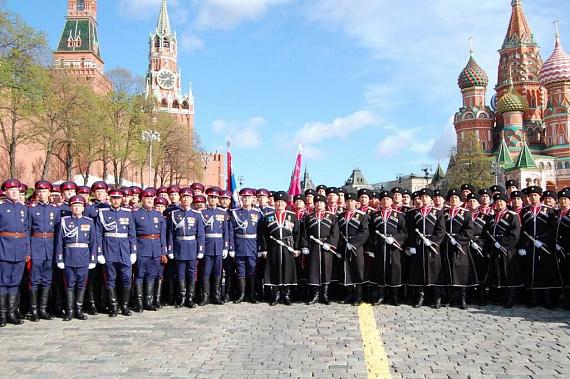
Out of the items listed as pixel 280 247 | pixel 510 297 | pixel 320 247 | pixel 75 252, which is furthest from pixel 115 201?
pixel 510 297

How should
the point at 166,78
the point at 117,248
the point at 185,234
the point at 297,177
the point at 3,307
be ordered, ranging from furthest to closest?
the point at 166,78, the point at 297,177, the point at 185,234, the point at 117,248, the point at 3,307

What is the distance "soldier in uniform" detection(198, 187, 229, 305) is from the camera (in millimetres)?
9250

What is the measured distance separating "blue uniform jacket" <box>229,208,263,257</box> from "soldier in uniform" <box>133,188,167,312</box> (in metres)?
1.32

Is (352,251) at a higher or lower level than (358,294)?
higher

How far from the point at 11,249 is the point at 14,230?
0.95ft

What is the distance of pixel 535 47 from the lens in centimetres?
7238

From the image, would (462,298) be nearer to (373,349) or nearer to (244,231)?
(373,349)

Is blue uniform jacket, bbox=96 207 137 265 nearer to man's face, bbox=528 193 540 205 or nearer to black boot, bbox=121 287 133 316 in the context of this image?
black boot, bbox=121 287 133 316

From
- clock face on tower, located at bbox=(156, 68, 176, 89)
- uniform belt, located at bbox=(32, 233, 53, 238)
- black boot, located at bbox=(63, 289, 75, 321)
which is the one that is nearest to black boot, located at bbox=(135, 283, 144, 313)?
black boot, located at bbox=(63, 289, 75, 321)

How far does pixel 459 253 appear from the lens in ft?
29.8

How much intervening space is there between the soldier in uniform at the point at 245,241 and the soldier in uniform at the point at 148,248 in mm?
1332

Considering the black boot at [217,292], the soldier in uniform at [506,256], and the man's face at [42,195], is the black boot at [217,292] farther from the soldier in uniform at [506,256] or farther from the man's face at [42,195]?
the soldier in uniform at [506,256]

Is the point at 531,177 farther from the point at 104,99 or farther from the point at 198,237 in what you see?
the point at 198,237

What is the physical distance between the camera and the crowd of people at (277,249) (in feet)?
27.1
